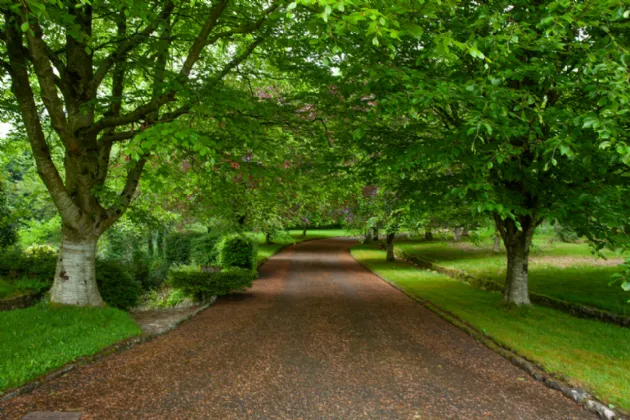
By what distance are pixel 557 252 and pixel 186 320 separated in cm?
1851

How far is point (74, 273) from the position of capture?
869 cm

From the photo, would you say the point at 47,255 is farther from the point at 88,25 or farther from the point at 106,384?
the point at 106,384

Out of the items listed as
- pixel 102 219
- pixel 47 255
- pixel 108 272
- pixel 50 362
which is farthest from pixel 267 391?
pixel 47 255

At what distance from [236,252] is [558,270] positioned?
41.6 feet

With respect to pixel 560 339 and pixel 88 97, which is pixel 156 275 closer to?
pixel 88 97

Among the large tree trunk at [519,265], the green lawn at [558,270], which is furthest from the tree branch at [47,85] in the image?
the green lawn at [558,270]

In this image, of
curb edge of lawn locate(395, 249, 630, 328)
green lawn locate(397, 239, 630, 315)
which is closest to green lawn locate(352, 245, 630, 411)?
curb edge of lawn locate(395, 249, 630, 328)

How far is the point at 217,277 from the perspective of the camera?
12328 millimetres

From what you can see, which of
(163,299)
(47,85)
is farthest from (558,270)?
(47,85)

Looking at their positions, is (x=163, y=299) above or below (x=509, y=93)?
below

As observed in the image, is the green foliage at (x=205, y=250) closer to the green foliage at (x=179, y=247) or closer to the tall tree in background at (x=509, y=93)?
the green foliage at (x=179, y=247)

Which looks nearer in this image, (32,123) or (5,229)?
(32,123)

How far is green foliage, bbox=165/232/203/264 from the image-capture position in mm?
20781

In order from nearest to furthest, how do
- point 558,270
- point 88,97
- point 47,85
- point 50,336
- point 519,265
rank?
point 50,336 → point 47,85 → point 88,97 → point 519,265 → point 558,270
